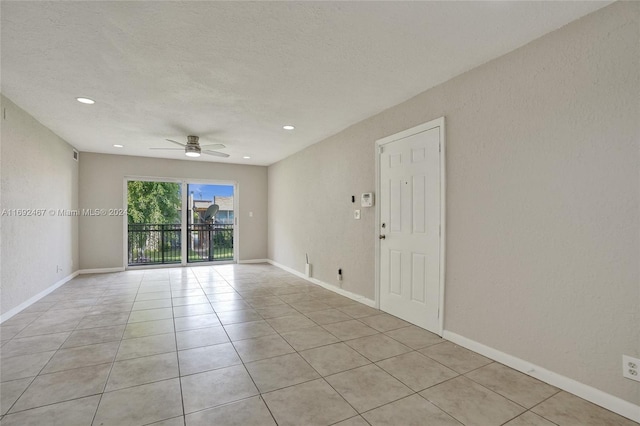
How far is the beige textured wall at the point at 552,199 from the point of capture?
1863 mm

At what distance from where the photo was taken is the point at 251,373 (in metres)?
2.32

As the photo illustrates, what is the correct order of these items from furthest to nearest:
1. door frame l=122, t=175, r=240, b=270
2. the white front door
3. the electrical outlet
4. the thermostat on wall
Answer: door frame l=122, t=175, r=240, b=270
the thermostat on wall
the white front door
the electrical outlet

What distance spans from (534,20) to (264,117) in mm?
3053

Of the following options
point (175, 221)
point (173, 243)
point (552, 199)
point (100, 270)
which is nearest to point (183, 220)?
point (175, 221)

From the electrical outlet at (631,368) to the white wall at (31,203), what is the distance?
18.7ft

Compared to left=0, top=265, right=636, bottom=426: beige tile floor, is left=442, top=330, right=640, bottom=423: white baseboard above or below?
above

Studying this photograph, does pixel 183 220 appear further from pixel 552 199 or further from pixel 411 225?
pixel 552 199

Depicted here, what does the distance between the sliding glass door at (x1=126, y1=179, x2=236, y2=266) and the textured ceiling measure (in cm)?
316

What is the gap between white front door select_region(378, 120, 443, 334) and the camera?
10.3 ft

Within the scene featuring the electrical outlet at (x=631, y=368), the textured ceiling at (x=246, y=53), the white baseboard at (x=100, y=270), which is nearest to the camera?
the electrical outlet at (x=631, y=368)

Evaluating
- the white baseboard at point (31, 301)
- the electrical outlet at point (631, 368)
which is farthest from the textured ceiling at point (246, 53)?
the white baseboard at point (31, 301)

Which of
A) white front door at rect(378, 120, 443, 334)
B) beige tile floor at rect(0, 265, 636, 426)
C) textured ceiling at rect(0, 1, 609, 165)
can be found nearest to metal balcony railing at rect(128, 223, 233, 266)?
beige tile floor at rect(0, 265, 636, 426)

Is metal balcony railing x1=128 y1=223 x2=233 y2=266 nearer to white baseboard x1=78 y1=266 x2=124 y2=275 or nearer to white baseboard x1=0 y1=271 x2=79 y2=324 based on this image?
white baseboard x1=78 y1=266 x2=124 y2=275

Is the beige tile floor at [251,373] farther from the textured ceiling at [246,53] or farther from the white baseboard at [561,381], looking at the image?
the textured ceiling at [246,53]
